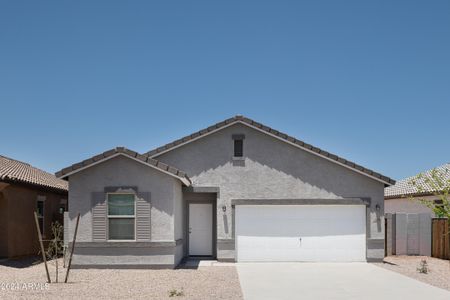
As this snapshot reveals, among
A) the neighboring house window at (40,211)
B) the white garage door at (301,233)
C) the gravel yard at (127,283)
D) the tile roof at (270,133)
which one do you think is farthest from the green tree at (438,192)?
the neighboring house window at (40,211)

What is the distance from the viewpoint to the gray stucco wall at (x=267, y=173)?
17125mm

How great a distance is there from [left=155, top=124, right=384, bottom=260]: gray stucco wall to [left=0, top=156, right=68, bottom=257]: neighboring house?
16.6 ft

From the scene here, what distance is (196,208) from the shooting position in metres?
17.7

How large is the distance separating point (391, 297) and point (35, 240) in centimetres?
1392

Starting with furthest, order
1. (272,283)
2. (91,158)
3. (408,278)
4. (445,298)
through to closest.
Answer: (91,158) < (408,278) < (272,283) < (445,298)

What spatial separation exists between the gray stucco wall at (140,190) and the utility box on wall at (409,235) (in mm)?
9022

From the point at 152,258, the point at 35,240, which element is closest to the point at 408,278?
the point at 152,258

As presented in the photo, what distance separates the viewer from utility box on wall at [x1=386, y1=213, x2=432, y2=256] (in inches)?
737

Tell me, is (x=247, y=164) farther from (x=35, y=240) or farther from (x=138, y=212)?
(x=35, y=240)

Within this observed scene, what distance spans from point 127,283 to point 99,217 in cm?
334

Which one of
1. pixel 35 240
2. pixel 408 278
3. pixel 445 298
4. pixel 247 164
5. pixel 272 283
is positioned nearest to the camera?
pixel 445 298

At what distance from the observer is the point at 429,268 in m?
15.5

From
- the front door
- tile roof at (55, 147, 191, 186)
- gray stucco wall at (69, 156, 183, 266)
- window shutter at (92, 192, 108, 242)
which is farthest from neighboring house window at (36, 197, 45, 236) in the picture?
the front door

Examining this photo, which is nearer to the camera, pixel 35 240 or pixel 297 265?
pixel 297 265
